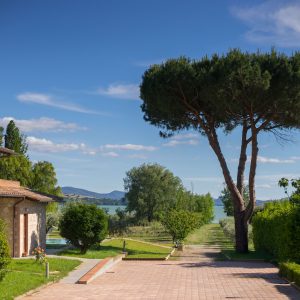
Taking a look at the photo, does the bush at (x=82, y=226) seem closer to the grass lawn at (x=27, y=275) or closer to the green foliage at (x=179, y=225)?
the grass lawn at (x=27, y=275)

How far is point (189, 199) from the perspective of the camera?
2514 inches

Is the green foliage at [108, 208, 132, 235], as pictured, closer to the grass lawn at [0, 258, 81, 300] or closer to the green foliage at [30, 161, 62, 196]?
the green foliage at [30, 161, 62, 196]

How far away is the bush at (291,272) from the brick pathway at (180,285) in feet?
0.86

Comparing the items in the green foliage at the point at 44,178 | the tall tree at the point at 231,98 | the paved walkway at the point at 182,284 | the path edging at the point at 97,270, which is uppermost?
the tall tree at the point at 231,98

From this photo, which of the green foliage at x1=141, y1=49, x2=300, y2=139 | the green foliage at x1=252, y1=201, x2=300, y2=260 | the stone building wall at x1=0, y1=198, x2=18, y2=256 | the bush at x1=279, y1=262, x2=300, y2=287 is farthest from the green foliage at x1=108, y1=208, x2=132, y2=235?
the bush at x1=279, y1=262, x2=300, y2=287

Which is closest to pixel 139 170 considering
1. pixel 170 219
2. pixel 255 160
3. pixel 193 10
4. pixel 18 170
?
pixel 18 170

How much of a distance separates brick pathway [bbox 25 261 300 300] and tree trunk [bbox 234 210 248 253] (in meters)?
6.05

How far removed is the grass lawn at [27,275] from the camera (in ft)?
41.5

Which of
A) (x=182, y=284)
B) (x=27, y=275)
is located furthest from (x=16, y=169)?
(x=182, y=284)

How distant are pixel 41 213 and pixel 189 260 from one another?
7.58 metres

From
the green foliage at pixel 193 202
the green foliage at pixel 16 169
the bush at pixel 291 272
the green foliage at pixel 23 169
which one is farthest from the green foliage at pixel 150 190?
the bush at pixel 291 272

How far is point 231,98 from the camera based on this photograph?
2497 cm

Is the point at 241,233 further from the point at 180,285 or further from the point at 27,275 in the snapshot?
the point at 27,275

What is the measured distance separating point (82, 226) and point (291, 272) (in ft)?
38.5
